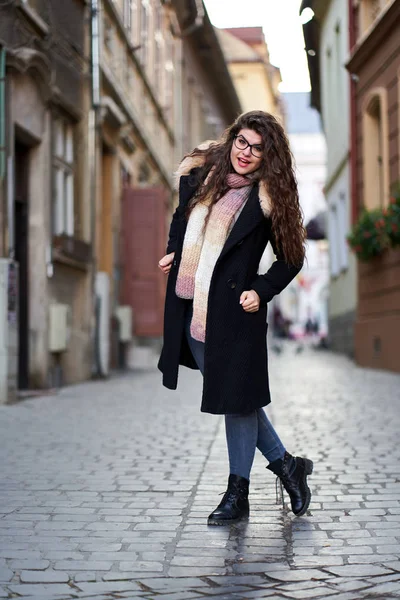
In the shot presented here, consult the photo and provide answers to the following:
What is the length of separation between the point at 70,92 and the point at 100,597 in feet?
35.5

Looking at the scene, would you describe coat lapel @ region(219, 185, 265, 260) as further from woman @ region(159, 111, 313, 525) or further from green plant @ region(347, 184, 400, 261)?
green plant @ region(347, 184, 400, 261)

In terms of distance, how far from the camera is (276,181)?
14.2ft

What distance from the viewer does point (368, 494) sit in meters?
5.05

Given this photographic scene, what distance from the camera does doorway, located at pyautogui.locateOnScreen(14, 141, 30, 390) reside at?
11.6 m

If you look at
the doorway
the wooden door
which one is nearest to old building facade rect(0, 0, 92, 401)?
the doorway

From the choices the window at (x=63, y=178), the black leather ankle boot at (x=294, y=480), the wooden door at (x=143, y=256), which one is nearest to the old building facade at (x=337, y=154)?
the wooden door at (x=143, y=256)

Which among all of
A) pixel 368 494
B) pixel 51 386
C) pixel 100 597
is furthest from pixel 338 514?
pixel 51 386

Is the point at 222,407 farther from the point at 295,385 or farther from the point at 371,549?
the point at 295,385

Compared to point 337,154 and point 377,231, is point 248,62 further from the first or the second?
point 377,231

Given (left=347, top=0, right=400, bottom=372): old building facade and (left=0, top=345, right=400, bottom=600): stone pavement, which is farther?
(left=347, top=0, right=400, bottom=372): old building facade

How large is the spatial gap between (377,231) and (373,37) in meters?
3.35

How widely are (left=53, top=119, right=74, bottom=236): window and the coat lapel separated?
8.39 metres

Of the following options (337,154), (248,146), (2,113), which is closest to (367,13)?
(337,154)

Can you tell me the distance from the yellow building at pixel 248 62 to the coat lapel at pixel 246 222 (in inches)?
2018
